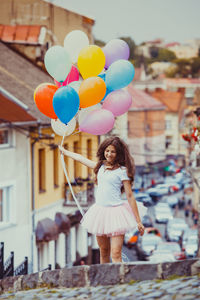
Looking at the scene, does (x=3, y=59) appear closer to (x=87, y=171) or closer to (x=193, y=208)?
(x=87, y=171)

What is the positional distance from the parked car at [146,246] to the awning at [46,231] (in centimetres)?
1038

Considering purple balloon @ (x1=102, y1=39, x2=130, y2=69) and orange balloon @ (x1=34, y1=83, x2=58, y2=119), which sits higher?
purple balloon @ (x1=102, y1=39, x2=130, y2=69)

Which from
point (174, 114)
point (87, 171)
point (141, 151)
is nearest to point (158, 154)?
point (141, 151)

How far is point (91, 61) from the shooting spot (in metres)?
8.94

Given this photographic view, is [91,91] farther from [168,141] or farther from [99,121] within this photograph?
[168,141]

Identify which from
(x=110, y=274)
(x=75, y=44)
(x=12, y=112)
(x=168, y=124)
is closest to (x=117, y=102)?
(x=75, y=44)

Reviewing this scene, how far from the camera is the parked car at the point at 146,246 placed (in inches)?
1416

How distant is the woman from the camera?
8.16 meters

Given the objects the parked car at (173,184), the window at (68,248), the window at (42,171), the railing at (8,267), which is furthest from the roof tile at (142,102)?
the railing at (8,267)

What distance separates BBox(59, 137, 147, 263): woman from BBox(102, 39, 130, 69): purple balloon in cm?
149

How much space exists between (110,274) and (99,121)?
2.11 meters

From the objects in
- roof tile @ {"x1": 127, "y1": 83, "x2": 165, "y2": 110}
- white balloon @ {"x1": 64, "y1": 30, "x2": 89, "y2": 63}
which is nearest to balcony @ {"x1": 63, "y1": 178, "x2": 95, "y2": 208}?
white balloon @ {"x1": 64, "y1": 30, "x2": 89, "y2": 63}

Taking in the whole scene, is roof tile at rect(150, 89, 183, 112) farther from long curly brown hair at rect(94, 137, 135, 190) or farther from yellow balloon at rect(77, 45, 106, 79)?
long curly brown hair at rect(94, 137, 135, 190)

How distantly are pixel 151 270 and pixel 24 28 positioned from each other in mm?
24450
